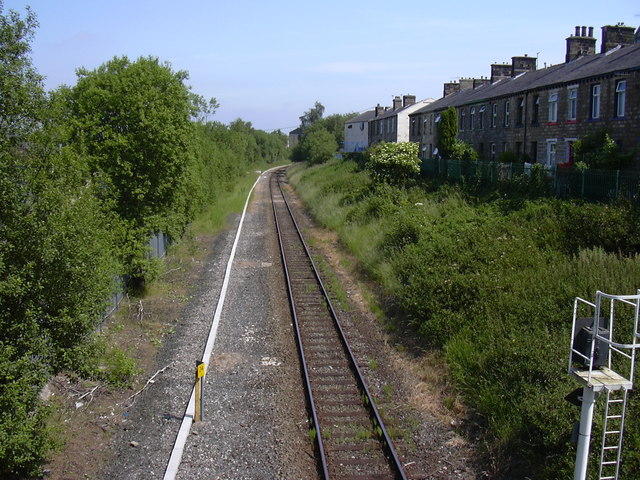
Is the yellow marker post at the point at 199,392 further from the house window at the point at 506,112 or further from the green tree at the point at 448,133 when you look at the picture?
the house window at the point at 506,112

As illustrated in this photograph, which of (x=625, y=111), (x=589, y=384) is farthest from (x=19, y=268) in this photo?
(x=625, y=111)

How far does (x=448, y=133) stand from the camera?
103 ft

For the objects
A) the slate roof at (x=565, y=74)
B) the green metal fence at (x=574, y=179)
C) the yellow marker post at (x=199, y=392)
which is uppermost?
the slate roof at (x=565, y=74)

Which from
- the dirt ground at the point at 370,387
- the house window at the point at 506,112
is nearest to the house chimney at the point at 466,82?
the house window at the point at 506,112

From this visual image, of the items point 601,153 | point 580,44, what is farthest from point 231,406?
point 580,44

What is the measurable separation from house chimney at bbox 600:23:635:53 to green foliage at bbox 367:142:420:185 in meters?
9.72

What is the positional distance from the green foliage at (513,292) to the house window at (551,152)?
23.1 ft

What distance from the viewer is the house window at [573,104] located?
940 inches

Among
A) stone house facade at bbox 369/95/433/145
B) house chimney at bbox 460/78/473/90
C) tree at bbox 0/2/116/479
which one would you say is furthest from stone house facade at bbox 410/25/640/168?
tree at bbox 0/2/116/479

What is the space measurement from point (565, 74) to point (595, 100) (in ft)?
11.7

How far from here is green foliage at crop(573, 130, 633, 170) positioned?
59.5ft

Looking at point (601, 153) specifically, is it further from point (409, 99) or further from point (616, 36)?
point (409, 99)

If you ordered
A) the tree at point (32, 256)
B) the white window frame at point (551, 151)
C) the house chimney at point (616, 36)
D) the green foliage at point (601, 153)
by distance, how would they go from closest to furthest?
the tree at point (32, 256) < the green foliage at point (601, 153) < the house chimney at point (616, 36) < the white window frame at point (551, 151)

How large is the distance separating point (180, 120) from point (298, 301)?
556 centimetres
